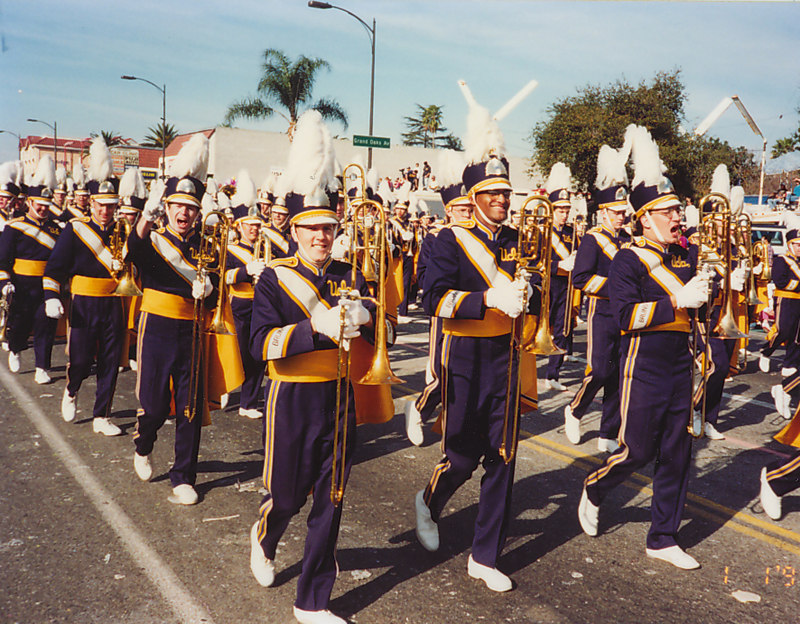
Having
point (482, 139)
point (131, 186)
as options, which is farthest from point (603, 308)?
point (131, 186)

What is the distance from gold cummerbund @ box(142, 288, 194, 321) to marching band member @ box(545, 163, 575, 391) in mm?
5272

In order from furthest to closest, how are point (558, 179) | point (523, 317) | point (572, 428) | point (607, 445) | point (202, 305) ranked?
point (558, 179) → point (572, 428) → point (607, 445) → point (202, 305) → point (523, 317)

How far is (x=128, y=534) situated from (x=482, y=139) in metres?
3.52

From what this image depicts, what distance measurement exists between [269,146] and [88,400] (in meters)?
39.1

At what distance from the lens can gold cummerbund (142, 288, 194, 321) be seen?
18.6 feet

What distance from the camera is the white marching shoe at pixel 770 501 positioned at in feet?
17.5

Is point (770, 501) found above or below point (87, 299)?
below

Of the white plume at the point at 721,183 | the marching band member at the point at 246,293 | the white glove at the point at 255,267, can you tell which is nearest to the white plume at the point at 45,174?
the marching band member at the point at 246,293

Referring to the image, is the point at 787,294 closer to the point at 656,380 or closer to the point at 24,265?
the point at 656,380

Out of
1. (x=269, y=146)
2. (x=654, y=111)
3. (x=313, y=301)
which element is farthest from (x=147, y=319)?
(x=269, y=146)

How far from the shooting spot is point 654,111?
102 feet

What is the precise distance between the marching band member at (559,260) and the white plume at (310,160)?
18.4 feet

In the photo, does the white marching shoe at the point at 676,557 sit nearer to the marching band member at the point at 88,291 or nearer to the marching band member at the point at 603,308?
the marching band member at the point at 603,308

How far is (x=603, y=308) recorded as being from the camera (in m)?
7.17
